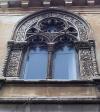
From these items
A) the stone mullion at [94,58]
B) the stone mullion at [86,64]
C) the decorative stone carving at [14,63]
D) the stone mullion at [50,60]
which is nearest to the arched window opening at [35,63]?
the stone mullion at [50,60]

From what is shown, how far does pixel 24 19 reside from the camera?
10.7m

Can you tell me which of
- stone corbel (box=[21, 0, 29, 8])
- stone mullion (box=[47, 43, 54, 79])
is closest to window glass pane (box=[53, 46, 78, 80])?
stone mullion (box=[47, 43, 54, 79])

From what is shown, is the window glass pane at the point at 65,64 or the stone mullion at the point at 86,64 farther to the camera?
the window glass pane at the point at 65,64

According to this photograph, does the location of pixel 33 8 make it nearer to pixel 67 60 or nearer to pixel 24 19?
pixel 24 19

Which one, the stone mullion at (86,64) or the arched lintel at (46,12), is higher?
the arched lintel at (46,12)

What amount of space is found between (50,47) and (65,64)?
669mm

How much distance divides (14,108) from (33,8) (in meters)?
4.38

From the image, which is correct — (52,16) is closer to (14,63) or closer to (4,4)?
(4,4)

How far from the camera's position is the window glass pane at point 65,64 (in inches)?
364

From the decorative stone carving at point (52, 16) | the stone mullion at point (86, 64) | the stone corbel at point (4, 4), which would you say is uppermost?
the stone corbel at point (4, 4)

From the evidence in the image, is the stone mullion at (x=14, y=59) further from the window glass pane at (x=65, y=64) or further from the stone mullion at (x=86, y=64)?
the stone mullion at (x=86, y=64)

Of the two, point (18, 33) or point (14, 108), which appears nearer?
point (14, 108)

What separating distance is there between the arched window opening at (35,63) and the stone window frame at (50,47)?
21 centimetres

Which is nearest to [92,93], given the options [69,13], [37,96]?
[37,96]
